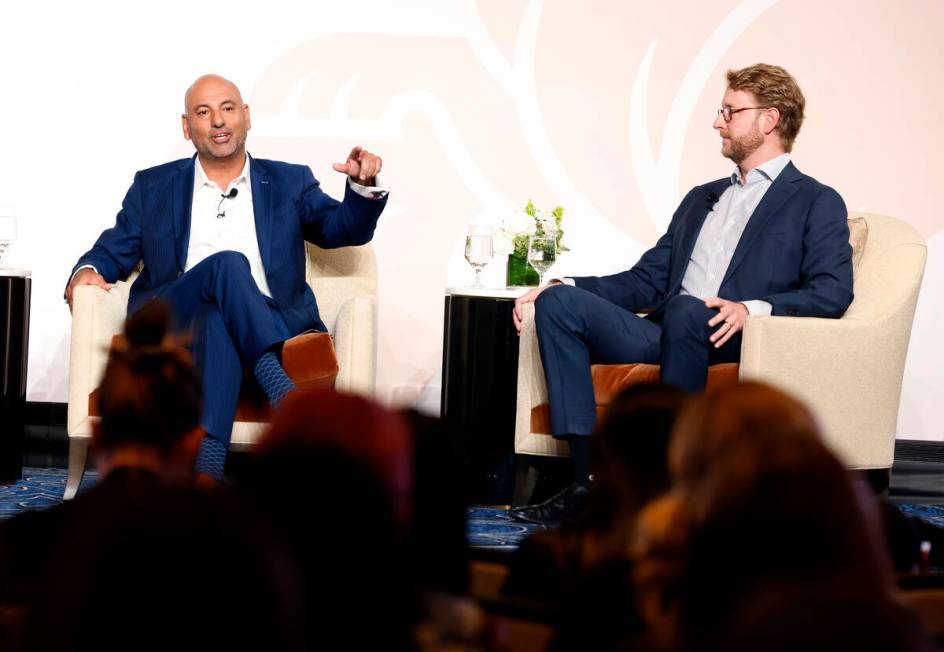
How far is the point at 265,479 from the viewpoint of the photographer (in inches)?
42.1

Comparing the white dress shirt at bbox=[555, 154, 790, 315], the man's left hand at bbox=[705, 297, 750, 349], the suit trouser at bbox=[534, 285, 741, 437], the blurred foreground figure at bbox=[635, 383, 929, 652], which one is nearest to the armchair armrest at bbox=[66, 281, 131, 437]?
the suit trouser at bbox=[534, 285, 741, 437]

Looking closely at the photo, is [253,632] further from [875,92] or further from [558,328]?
[875,92]

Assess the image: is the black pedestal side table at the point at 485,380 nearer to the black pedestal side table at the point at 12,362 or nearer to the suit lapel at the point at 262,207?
the suit lapel at the point at 262,207

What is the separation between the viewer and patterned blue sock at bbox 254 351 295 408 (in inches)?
130

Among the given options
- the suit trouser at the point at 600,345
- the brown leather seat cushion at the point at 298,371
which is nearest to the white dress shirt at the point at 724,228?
the suit trouser at the point at 600,345

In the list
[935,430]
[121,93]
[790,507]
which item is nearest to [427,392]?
[121,93]

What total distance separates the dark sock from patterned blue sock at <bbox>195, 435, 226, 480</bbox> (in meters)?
0.98

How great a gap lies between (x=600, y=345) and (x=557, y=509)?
50 centimetres

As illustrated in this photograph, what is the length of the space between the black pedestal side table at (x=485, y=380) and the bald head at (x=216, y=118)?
89 centimetres

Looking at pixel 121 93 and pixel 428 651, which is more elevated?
pixel 121 93

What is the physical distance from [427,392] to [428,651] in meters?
3.63

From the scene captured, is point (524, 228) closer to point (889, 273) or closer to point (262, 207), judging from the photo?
point (262, 207)

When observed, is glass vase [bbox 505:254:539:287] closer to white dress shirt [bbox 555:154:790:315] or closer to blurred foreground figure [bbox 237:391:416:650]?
white dress shirt [bbox 555:154:790:315]

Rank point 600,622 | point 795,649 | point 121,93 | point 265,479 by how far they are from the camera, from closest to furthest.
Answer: point 795,649
point 265,479
point 600,622
point 121,93
